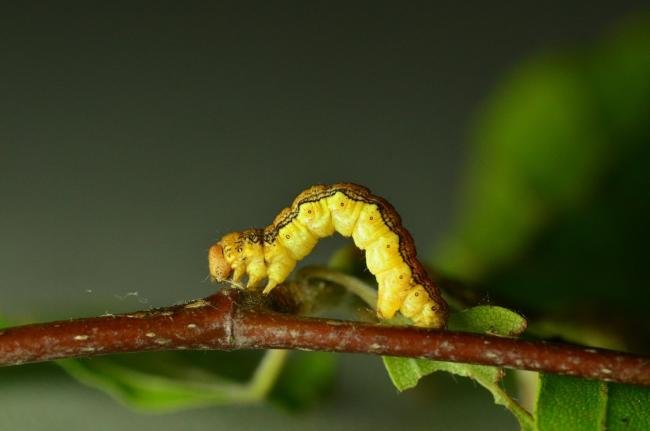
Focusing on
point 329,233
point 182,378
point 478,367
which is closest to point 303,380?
point 182,378

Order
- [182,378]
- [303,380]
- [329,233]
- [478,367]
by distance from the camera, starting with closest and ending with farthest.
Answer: [478,367] → [329,233] → [182,378] → [303,380]

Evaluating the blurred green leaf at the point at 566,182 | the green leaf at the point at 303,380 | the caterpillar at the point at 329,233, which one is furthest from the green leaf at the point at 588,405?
the blurred green leaf at the point at 566,182

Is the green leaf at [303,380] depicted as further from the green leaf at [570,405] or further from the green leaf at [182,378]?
the green leaf at [570,405]

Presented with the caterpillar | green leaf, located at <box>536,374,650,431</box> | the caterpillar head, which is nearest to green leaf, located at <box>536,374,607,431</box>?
green leaf, located at <box>536,374,650,431</box>

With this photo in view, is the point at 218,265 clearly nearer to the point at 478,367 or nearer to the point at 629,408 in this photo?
the point at 478,367

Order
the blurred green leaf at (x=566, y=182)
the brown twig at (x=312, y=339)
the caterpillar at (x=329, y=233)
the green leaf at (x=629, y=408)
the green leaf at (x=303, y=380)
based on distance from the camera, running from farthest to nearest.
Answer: the blurred green leaf at (x=566, y=182), the green leaf at (x=303, y=380), the caterpillar at (x=329, y=233), the green leaf at (x=629, y=408), the brown twig at (x=312, y=339)

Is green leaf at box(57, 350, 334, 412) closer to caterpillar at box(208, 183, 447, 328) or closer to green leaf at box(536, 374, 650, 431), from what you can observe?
caterpillar at box(208, 183, 447, 328)

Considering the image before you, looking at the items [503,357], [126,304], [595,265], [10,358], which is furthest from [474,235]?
[10,358]
